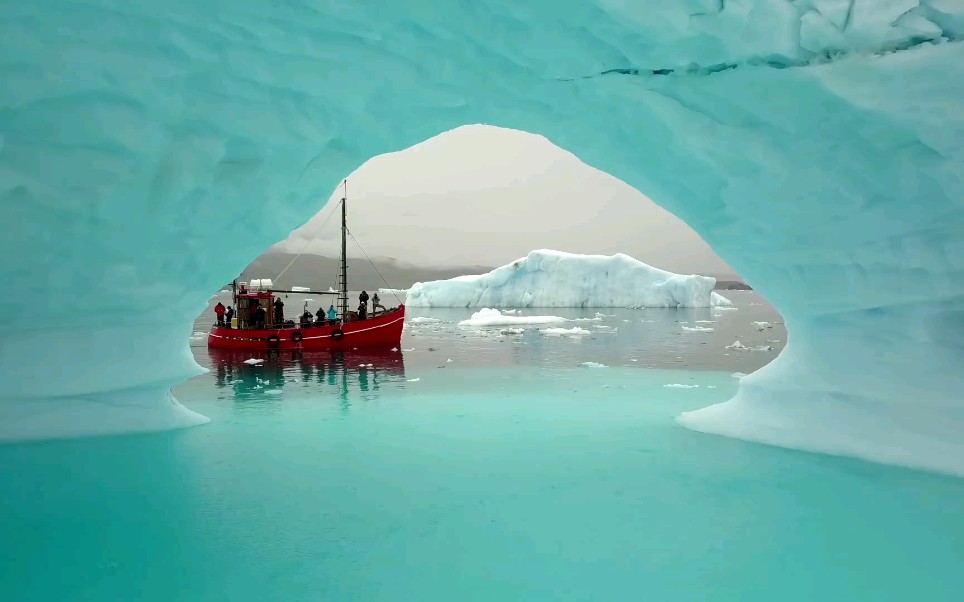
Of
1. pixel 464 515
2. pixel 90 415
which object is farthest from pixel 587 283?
pixel 464 515

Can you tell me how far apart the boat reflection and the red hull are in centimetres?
42

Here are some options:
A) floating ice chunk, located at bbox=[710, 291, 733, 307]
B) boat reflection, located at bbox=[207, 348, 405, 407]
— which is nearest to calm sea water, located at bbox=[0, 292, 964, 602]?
boat reflection, located at bbox=[207, 348, 405, 407]

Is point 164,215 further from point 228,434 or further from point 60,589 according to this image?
point 60,589

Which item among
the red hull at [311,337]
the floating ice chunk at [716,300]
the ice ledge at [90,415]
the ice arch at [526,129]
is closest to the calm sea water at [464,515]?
the ice ledge at [90,415]

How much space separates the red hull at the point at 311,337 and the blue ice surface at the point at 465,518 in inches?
472

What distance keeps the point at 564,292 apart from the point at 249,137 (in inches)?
1357

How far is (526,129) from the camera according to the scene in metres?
6.84

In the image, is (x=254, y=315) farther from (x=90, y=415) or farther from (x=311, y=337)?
(x=90, y=415)

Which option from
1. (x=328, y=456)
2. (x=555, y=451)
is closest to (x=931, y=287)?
(x=555, y=451)

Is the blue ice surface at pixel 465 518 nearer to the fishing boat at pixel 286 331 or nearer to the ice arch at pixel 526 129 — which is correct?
the ice arch at pixel 526 129

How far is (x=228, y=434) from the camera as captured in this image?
22.5ft

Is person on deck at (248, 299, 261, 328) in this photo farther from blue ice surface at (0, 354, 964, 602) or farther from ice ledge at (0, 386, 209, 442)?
blue ice surface at (0, 354, 964, 602)

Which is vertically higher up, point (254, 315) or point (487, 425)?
point (254, 315)

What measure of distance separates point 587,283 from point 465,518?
116 ft
